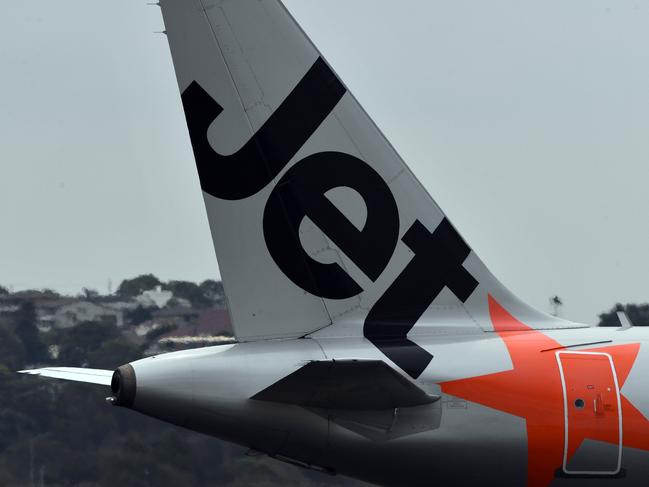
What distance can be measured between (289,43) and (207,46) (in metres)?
0.97

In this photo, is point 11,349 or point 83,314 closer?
point 11,349

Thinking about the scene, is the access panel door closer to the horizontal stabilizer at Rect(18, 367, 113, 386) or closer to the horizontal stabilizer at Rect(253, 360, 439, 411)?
the horizontal stabilizer at Rect(253, 360, 439, 411)

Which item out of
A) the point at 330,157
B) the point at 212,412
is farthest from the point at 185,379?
the point at 330,157

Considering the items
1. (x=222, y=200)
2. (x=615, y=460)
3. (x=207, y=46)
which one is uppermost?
(x=207, y=46)

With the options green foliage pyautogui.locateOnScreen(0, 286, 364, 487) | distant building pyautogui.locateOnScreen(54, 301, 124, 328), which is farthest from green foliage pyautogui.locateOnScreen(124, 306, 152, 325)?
green foliage pyautogui.locateOnScreen(0, 286, 364, 487)

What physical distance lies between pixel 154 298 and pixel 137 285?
121 cm

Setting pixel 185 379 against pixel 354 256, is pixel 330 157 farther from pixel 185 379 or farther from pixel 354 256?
pixel 185 379

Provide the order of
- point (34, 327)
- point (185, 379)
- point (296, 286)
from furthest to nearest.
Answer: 1. point (34, 327)
2. point (296, 286)
3. point (185, 379)

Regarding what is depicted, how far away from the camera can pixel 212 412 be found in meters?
15.5

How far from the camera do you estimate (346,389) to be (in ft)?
50.7

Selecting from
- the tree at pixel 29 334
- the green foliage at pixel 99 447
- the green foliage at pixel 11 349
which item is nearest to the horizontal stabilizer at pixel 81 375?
the green foliage at pixel 99 447

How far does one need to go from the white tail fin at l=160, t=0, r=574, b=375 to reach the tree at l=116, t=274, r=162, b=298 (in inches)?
642

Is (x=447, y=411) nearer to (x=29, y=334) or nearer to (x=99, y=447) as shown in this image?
(x=99, y=447)

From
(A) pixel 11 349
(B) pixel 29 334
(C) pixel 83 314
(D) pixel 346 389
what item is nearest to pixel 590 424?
(D) pixel 346 389
